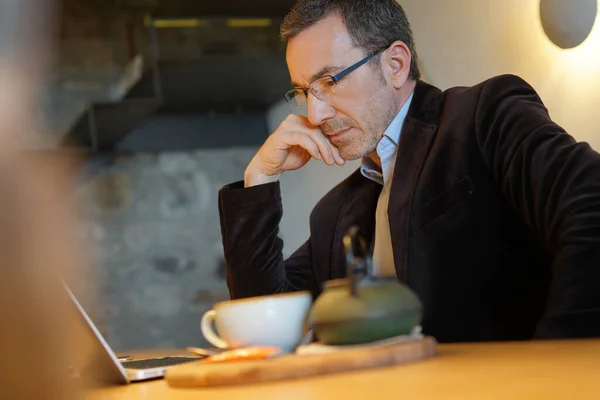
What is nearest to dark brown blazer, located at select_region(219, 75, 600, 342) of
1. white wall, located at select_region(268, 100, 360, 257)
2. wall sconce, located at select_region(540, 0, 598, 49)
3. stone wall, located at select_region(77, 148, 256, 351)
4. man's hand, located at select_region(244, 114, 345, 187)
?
man's hand, located at select_region(244, 114, 345, 187)

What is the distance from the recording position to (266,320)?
88 cm

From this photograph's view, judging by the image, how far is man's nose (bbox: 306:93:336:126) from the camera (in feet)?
6.35

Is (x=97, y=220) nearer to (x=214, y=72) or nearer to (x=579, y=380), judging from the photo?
(x=214, y=72)

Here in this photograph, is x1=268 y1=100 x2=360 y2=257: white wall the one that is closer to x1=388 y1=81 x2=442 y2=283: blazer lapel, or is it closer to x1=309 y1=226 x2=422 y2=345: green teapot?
x1=388 y1=81 x2=442 y2=283: blazer lapel

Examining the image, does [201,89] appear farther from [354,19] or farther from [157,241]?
[354,19]

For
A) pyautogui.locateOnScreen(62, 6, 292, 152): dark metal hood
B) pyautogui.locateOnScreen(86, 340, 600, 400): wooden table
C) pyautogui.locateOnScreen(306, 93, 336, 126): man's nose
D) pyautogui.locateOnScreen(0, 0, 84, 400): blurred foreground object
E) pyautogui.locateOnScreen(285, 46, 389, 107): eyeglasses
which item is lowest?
pyautogui.locateOnScreen(86, 340, 600, 400): wooden table

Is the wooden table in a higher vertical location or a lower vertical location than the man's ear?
lower

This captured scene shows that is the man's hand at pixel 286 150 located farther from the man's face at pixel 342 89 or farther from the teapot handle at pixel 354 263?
the teapot handle at pixel 354 263

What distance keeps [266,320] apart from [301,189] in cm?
372

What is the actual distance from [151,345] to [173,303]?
323 millimetres

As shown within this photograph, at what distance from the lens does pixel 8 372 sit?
17cm

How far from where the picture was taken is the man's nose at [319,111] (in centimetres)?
193

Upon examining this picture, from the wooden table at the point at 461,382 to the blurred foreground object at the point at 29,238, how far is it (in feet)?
0.91

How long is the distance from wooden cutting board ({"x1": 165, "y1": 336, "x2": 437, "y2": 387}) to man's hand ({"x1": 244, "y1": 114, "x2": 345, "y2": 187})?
1211 millimetres
